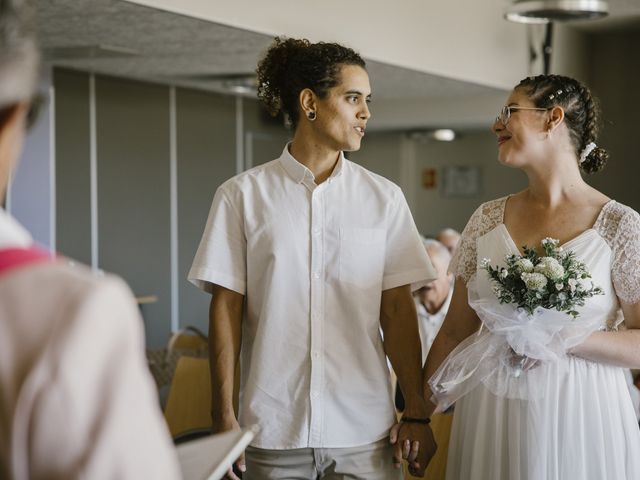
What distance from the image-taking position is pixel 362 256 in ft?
8.37

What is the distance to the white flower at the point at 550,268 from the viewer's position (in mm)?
2432

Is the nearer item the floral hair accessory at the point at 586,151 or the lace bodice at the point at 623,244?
the lace bodice at the point at 623,244

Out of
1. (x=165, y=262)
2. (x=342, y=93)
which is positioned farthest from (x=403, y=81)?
(x=342, y=93)

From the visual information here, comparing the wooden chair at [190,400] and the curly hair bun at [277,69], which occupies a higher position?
the curly hair bun at [277,69]

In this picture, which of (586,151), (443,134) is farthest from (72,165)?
(586,151)

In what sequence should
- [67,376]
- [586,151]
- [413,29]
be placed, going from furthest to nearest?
[413,29] < [586,151] < [67,376]

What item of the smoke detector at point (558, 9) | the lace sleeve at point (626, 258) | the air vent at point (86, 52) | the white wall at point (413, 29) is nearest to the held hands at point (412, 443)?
the lace sleeve at point (626, 258)

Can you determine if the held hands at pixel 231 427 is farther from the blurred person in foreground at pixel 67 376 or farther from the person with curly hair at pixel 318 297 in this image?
the blurred person in foreground at pixel 67 376

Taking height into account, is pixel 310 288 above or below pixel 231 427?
above

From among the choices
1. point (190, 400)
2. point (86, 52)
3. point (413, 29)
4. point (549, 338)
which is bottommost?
point (190, 400)

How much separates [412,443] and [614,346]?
0.61 m

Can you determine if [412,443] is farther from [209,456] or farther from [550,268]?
[209,456]

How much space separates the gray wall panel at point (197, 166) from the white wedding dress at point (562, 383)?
637 cm

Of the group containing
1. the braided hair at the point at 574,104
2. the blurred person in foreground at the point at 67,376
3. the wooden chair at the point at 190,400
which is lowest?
the wooden chair at the point at 190,400
